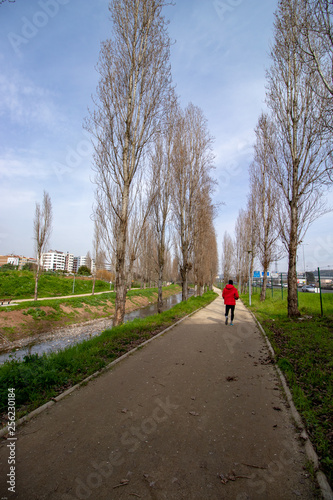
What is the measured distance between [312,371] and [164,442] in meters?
3.42

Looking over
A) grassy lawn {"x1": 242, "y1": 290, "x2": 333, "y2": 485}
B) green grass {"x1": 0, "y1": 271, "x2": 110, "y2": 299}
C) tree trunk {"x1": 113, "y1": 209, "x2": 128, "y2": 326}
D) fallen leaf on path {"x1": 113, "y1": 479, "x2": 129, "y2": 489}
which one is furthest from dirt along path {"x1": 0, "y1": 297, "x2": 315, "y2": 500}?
green grass {"x1": 0, "y1": 271, "x2": 110, "y2": 299}

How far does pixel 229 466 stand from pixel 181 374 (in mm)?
2433

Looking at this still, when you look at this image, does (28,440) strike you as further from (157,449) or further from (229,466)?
(229,466)

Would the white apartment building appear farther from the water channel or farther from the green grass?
the water channel

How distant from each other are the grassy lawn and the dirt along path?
9.7 inches

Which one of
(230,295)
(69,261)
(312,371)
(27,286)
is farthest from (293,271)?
(69,261)

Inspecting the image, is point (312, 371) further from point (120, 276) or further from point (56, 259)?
point (56, 259)

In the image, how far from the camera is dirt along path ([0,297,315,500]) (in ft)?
7.50

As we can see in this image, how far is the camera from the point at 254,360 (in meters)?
5.85

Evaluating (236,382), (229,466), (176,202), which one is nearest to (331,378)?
(236,382)

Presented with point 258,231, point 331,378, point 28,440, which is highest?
point 258,231

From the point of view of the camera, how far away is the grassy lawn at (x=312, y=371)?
297cm

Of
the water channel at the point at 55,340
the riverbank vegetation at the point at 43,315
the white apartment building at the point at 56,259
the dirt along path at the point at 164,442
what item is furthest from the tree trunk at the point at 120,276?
the white apartment building at the point at 56,259

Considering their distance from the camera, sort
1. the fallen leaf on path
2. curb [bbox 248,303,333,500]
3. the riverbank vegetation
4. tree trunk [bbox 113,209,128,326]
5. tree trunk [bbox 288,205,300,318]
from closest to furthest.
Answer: curb [bbox 248,303,333,500] → the fallen leaf on path → tree trunk [bbox 113,209,128,326] → tree trunk [bbox 288,205,300,318] → the riverbank vegetation
